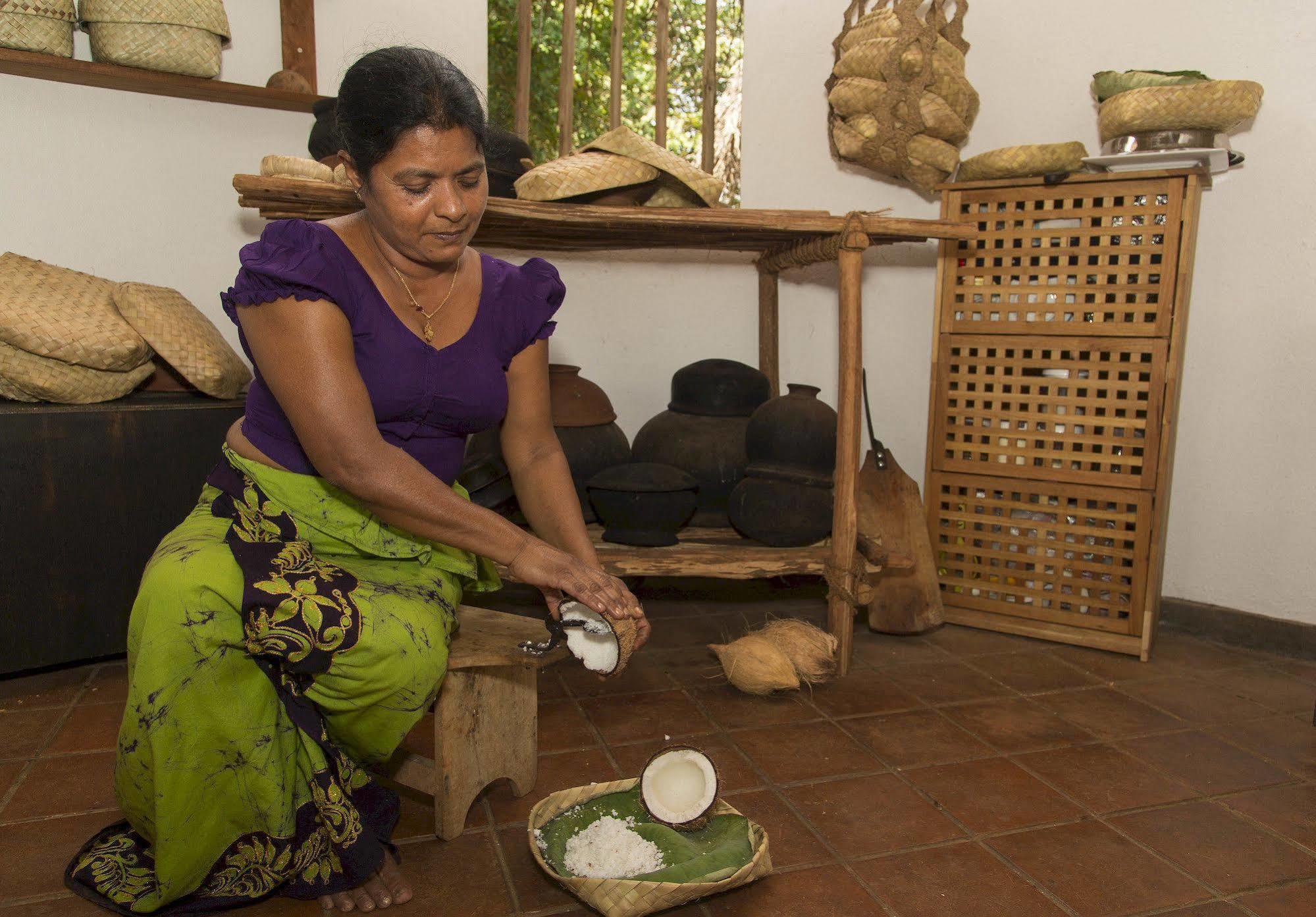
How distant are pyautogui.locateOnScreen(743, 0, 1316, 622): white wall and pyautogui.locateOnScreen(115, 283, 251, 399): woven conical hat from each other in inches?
76.9

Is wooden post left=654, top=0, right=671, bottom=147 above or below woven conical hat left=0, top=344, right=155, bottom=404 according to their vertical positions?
above

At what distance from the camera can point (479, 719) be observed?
6.50 ft

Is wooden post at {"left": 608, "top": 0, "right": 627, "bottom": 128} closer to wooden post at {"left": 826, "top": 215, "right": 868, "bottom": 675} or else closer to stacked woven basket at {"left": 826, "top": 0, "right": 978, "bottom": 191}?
stacked woven basket at {"left": 826, "top": 0, "right": 978, "bottom": 191}

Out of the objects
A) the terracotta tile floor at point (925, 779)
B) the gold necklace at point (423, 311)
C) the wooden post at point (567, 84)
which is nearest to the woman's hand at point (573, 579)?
the gold necklace at point (423, 311)

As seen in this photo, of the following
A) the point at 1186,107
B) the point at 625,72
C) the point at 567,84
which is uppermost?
the point at 625,72

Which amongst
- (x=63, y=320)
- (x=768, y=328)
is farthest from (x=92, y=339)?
(x=768, y=328)

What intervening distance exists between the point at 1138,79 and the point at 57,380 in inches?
126

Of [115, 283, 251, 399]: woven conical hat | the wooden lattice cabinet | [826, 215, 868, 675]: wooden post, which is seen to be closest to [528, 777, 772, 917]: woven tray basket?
[826, 215, 868, 675]: wooden post

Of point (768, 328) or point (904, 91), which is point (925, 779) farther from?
point (904, 91)

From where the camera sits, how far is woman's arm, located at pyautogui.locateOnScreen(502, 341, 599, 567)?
207 centimetres

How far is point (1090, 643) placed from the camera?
10.5 feet

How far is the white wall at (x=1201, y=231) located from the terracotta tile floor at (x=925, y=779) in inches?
17.6

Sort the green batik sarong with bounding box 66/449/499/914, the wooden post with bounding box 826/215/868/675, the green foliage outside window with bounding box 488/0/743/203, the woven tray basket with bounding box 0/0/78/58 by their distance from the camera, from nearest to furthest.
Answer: the green batik sarong with bounding box 66/449/499/914 < the woven tray basket with bounding box 0/0/78/58 < the wooden post with bounding box 826/215/868/675 < the green foliage outside window with bounding box 488/0/743/203

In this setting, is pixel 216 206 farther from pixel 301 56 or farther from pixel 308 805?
pixel 308 805
